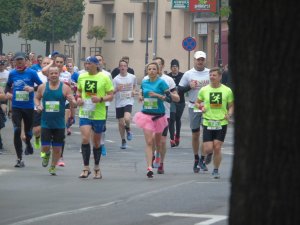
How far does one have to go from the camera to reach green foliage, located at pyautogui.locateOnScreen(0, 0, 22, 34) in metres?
69.1

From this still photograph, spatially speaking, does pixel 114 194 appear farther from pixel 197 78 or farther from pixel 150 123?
pixel 197 78

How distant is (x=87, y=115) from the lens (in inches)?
627

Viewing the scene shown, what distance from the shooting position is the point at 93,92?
1603cm

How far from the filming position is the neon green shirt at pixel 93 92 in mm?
15945

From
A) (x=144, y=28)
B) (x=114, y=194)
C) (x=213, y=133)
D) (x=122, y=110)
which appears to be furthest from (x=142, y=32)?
(x=114, y=194)

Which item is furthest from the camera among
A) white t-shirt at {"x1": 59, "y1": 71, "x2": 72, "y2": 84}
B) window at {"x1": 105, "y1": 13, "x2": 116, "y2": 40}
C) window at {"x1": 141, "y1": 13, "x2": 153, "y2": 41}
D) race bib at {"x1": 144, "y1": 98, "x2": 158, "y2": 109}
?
window at {"x1": 105, "y1": 13, "x2": 116, "y2": 40}

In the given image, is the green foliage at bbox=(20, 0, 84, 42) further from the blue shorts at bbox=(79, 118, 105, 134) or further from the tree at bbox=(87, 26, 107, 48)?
the blue shorts at bbox=(79, 118, 105, 134)

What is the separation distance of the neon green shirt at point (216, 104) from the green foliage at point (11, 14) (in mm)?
53740

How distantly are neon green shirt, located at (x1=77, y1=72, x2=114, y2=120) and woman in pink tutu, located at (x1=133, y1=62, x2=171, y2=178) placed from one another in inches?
31.1

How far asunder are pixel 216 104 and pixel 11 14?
54713mm

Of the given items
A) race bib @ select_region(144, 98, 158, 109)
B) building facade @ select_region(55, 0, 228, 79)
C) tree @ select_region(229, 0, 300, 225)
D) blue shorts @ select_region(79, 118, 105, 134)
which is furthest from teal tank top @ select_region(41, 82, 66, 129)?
building facade @ select_region(55, 0, 228, 79)

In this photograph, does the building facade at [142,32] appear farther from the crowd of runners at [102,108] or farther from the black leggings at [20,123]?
the crowd of runners at [102,108]

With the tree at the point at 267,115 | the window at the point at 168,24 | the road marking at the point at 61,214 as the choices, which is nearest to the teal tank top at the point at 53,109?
the road marking at the point at 61,214

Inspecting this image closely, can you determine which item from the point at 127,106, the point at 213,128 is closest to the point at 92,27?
the point at 127,106
